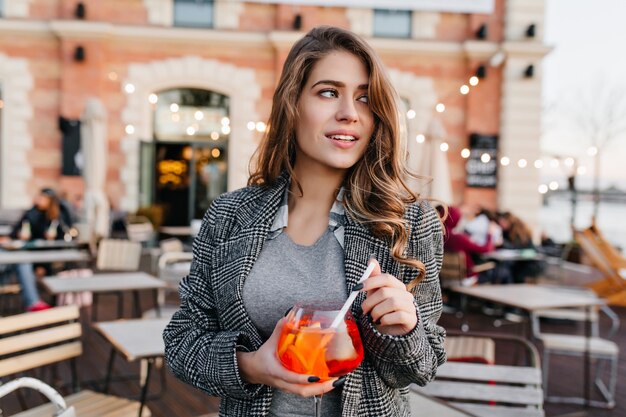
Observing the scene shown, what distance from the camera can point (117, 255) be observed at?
5953 millimetres

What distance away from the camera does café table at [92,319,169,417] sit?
2514 millimetres

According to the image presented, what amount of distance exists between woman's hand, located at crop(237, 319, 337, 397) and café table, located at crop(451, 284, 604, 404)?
120 inches

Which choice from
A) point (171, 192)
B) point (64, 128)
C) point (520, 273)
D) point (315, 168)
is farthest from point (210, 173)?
point (315, 168)

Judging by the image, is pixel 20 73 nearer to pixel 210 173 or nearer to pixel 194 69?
pixel 194 69

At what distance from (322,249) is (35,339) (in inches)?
82.2

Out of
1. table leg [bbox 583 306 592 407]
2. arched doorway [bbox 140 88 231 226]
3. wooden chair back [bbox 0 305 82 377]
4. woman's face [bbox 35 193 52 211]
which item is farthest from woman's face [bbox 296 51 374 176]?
arched doorway [bbox 140 88 231 226]

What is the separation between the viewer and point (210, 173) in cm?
1259

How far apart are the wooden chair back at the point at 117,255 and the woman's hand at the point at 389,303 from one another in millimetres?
5383

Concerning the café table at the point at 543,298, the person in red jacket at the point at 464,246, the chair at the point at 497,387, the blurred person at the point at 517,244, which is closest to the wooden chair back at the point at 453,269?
the person in red jacket at the point at 464,246

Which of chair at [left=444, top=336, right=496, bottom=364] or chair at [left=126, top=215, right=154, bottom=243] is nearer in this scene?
chair at [left=444, top=336, right=496, bottom=364]

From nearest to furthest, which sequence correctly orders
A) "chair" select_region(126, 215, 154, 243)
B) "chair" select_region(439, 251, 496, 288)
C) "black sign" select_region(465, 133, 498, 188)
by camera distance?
"chair" select_region(439, 251, 496, 288) < "chair" select_region(126, 215, 154, 243) < "black sign" select_region(465, 133, 498, 188)

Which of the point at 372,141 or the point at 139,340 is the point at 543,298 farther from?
the point at 372,141

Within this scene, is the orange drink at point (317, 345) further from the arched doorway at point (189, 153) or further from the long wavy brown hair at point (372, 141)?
the arched doorway at point (189, 153)

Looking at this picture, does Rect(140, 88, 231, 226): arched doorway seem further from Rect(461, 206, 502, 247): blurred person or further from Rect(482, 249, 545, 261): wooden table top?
Rect(482, 249, 545, 261): wooden table top
